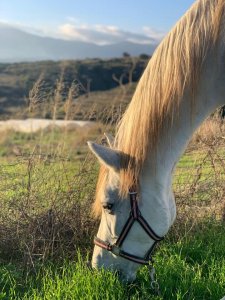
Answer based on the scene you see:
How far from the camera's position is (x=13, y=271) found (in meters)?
3.66

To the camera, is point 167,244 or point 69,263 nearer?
point 69,263

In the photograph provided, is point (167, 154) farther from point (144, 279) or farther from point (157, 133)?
point (144, 279)

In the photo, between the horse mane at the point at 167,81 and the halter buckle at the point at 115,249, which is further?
the halter buckle at the point at 115,249

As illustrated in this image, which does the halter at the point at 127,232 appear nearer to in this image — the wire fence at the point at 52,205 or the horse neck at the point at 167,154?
the horse neck at the point at 167,154

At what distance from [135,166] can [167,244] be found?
1.67 m

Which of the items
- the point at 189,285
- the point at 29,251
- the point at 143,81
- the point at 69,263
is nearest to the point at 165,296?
the point at 189,285

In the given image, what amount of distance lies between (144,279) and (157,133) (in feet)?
4.00

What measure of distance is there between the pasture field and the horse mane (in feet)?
2.87

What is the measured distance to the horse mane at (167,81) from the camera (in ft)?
8.70

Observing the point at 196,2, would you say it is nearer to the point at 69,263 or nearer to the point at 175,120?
the point at 175,120

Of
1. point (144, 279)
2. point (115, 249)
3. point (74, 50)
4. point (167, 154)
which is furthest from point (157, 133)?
point (74, 50)

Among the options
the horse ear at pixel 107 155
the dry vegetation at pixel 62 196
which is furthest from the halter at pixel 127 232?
the dry vegetation at pixel 62 196

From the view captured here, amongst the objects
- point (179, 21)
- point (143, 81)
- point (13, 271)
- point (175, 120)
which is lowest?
point (13, 271)

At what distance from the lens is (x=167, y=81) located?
8.98ft
